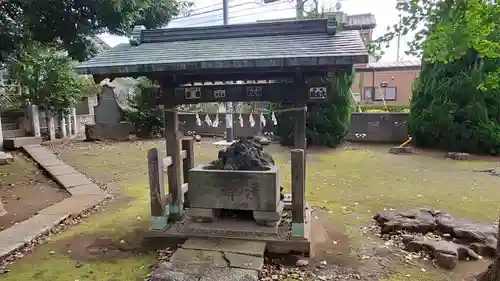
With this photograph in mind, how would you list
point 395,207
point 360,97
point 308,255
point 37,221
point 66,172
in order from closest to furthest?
1. point 308,255
2. point 37,221
3. point 395,207
4. point 66,172
5. point 360,97

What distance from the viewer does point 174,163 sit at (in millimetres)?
4637

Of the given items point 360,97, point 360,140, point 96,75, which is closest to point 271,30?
point 96,75

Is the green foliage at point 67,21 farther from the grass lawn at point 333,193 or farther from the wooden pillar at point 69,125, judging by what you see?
the wooden pillar at point 69,125

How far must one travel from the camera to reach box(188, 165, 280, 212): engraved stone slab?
4.11 m

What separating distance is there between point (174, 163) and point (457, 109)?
951 centimetres

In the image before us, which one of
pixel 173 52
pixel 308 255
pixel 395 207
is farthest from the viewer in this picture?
pixel 395 207

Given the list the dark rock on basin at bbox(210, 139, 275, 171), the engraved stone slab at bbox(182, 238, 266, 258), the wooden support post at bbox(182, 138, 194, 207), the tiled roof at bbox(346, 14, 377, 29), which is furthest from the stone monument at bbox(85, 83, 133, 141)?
the tiled roof at bbox(346, 14, 377, 29)

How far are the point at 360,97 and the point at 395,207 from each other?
48.1 ft

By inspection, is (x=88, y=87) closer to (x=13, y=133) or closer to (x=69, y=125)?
(x=69, y=125)

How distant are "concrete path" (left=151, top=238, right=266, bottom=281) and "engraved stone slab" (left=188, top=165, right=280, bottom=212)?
0.46 m

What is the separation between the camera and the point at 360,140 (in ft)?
41.9

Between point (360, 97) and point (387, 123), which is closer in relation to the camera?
point (387, 123)

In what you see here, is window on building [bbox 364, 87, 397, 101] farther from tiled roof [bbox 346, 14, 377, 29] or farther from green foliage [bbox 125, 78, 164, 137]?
green foliage [bbox 125, 78, 164, 137]

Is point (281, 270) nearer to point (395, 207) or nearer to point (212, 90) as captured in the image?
point (212, 90)
